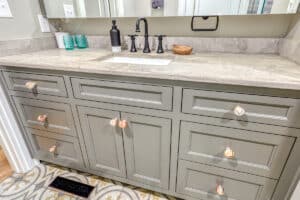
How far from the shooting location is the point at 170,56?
1136mm

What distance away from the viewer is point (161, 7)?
118 centimetres

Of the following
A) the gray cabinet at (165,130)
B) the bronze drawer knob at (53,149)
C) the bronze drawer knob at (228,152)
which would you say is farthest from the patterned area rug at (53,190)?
the bronze drawer knob at (228,152)

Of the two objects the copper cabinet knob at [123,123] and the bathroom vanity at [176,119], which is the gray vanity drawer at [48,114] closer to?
the bathroom vanity at [176,119]

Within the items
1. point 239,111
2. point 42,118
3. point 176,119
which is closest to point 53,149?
point 42,118

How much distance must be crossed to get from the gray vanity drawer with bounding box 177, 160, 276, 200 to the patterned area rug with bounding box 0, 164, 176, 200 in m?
0.26

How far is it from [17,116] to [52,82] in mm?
501

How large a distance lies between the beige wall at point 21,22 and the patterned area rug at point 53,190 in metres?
1.02

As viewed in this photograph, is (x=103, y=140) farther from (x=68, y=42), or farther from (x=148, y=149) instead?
(x=68, y=42)

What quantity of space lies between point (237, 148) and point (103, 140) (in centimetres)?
74

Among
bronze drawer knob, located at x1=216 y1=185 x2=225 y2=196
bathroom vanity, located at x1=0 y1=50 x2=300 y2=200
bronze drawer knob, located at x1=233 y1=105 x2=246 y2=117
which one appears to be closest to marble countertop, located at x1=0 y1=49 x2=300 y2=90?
bathroom vanity, located at x1=0 y1=50 x2=300 y2=200

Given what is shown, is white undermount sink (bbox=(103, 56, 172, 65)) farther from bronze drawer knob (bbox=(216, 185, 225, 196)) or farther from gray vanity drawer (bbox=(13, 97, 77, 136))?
bronze drawer knob (bbox=(216, 185, 225, 196))

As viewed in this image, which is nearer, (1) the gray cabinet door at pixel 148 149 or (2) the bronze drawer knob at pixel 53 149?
(1) the gray cabinet door at pixel 148 149

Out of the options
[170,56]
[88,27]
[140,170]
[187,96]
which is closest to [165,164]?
[140,170]

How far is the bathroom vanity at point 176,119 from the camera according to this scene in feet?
2.28
